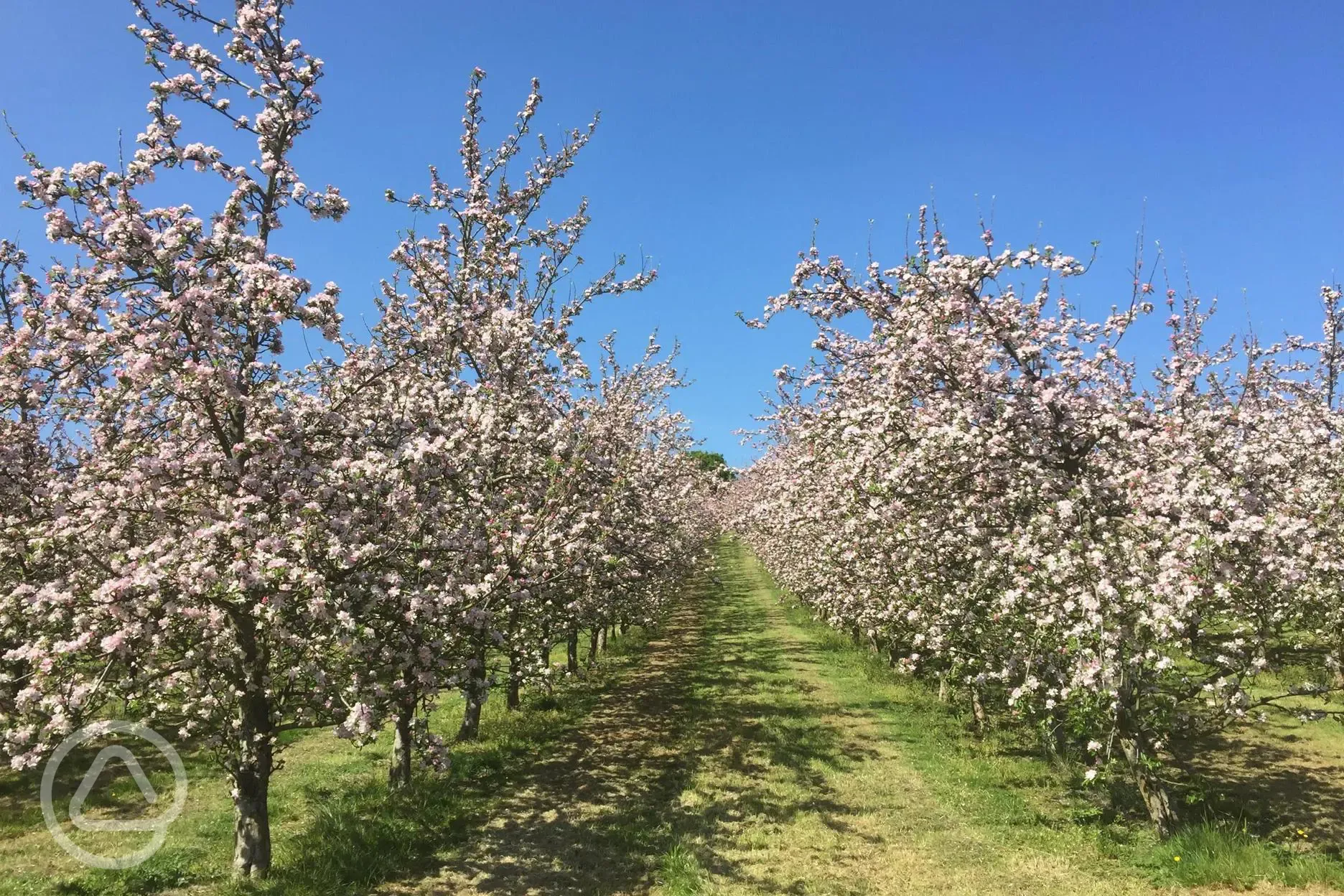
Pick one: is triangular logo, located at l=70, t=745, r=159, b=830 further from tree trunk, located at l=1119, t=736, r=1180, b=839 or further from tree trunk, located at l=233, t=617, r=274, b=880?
tree trunk, located at l=1119, t=736, r=1180, b=839

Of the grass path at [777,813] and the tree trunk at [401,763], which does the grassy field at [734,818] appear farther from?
the tree trunk at [401,763]

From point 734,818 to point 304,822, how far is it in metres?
7.10

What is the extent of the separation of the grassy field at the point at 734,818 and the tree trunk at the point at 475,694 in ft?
1.27

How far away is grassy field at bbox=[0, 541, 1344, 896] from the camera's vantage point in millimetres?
10047

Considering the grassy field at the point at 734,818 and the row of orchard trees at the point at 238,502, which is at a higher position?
the row of orchard trees at the point at 238,502

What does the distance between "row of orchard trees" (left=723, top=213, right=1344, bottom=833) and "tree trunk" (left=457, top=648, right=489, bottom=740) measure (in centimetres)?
651

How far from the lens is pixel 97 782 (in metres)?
14.0

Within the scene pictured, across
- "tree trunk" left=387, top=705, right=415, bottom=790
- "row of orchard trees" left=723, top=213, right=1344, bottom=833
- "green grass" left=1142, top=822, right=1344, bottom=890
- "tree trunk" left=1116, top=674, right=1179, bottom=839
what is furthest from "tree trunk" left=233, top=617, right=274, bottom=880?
"green grass" left=1142, top=822, right=1344, bottom=890

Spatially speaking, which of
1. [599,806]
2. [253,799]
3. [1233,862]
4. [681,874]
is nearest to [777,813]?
[681,874]

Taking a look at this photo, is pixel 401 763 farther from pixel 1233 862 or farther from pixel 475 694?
pixel 1233 862

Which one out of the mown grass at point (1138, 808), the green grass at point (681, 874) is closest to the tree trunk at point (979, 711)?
the mown grass at point (1138, 808)

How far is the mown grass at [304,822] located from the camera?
1005 cm

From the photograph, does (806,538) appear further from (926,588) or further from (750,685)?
(926,588)

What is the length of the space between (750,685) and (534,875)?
1248 centimetres
